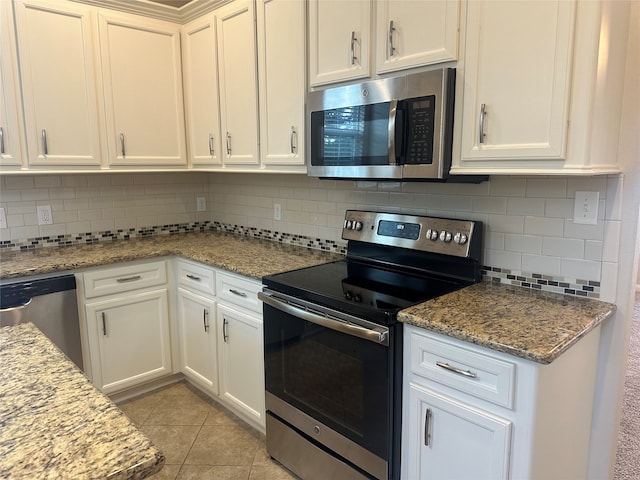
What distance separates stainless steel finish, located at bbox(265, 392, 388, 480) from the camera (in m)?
1.70

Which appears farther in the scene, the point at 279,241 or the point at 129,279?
the point at 279,241

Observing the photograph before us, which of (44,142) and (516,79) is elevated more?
(516,79)

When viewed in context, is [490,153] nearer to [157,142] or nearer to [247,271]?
[247,271]

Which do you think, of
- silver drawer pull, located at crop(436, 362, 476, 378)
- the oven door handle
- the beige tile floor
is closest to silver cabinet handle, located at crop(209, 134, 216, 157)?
the oven door handle

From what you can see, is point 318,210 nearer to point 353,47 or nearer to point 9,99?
point 353,47

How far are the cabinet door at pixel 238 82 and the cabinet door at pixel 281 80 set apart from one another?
0.07m

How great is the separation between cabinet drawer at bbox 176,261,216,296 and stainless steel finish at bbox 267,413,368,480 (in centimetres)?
78

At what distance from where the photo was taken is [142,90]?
287 centimetres

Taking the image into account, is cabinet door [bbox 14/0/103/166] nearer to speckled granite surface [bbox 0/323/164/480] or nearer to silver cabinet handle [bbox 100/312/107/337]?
silver cabinet handle [bbox 100/312/107/337]

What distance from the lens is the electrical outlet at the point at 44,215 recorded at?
283 centimetres

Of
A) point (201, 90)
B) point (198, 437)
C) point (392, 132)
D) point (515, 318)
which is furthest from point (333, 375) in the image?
point (201, 90)

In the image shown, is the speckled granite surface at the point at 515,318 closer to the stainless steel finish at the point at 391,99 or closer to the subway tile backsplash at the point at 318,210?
the subway tile backsplash at the point at 318,210

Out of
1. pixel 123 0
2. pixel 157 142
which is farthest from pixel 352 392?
pixel 123 0

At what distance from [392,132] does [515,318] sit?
81cm
